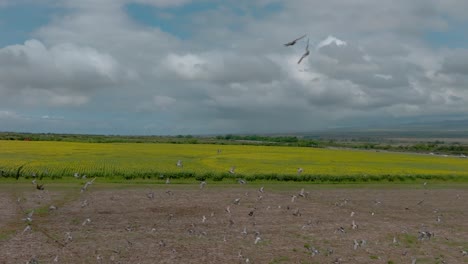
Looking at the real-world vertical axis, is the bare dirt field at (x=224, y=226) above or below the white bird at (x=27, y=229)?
below

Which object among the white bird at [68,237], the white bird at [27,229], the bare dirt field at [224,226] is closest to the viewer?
the bare dirt field at [224,226]

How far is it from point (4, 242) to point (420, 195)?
805 inches

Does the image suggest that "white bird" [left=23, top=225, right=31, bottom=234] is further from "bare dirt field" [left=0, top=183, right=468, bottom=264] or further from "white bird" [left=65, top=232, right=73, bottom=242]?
"white bird" [left=65, top=232, right=73, bottom=242]

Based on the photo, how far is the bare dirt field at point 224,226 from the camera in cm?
1181

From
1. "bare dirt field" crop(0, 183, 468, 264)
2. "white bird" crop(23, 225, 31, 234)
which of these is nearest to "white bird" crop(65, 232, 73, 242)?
"bare dirt field" crop(0, 183, 468, 264)

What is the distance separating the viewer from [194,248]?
40.5 ft

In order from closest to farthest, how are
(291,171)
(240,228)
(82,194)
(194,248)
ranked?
(194,248), (240,228), (82,194), (291,171)

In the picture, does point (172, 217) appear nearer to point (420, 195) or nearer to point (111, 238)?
point (111, 238)

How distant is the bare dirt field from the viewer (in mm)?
11812

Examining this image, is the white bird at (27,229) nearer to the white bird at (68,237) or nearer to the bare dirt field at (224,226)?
the bare dirt field at (224,226)

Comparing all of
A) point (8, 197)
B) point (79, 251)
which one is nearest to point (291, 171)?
point (8, 197)

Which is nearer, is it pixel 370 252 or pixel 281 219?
pixel 370 252

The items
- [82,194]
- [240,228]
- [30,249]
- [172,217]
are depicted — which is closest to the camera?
[30,249]

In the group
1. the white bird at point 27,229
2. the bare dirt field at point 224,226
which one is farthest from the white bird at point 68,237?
the white bird at point 27,229
